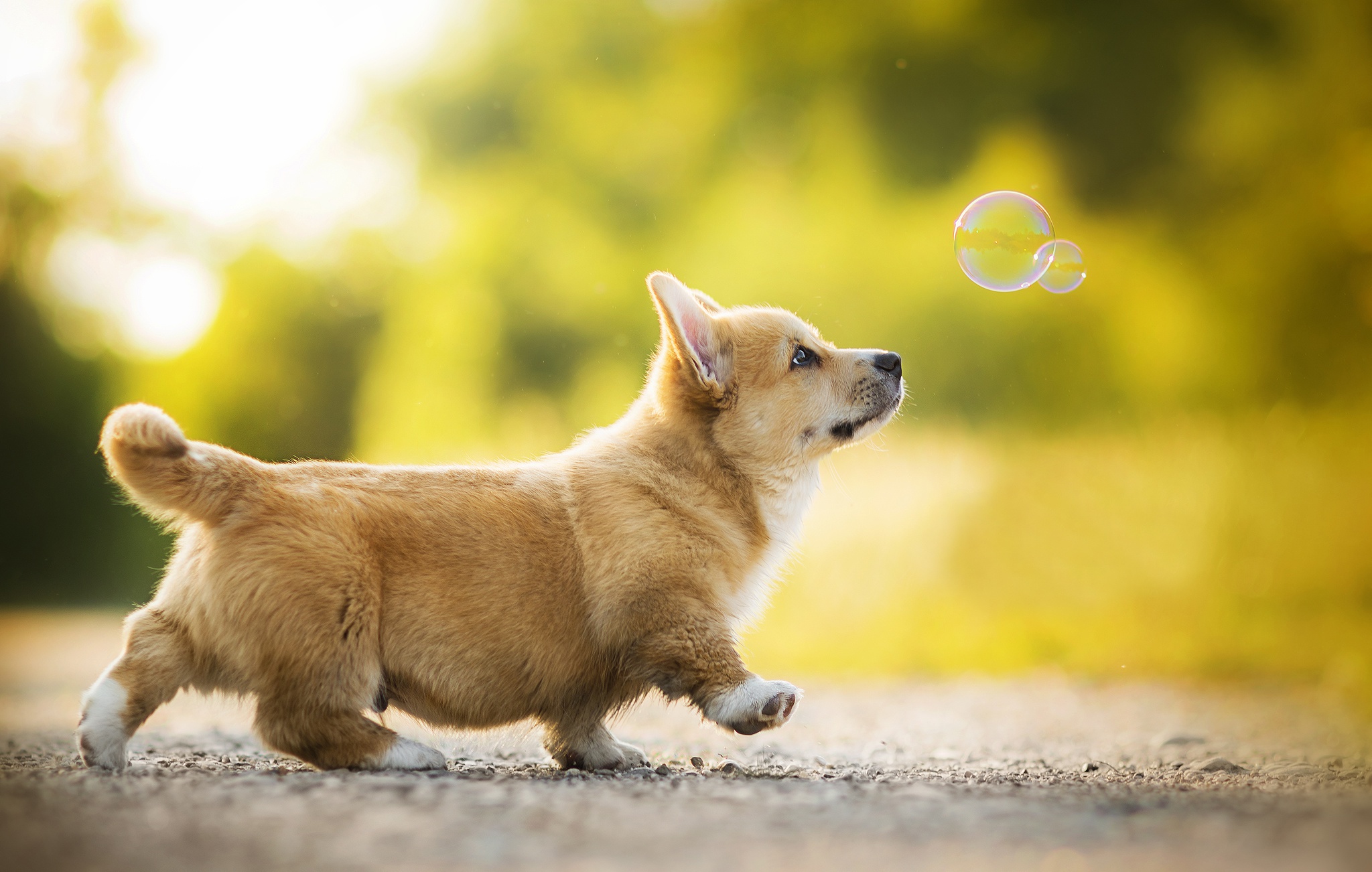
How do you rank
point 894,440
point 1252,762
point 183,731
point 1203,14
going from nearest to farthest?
1. point 1252,762
2. point 183,731
3. point 894,440
4. point 1203,14

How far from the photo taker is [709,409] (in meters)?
4.05

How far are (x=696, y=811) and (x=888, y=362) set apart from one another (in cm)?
226

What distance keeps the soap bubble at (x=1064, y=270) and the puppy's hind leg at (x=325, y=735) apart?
13.3 ft

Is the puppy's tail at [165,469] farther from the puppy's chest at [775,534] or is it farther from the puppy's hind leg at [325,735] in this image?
the puppy's chest at [775,534]

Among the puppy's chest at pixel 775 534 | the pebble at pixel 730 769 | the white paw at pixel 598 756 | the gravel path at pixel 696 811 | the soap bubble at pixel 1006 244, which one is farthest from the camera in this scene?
the soap bubble at pixel 1006 244

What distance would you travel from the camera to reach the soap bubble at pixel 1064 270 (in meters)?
5.70

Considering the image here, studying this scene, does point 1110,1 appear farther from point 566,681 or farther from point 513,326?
point 566,681

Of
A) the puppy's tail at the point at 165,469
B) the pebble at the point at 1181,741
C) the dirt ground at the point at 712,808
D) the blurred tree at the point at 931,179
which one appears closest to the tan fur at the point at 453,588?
the puppy's tail at the point at 165,469

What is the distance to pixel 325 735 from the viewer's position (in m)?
3.15

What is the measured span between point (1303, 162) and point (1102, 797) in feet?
35.0

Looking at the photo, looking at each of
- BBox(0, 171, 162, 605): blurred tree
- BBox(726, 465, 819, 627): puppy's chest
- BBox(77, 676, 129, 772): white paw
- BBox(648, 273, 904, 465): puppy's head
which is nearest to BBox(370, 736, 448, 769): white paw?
BBox(77, 676, 129, 772): white paw

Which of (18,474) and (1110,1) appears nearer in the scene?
(1110,1)

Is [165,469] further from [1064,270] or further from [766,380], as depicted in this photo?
[1064,270]

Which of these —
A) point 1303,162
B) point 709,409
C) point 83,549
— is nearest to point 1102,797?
point 709,409
